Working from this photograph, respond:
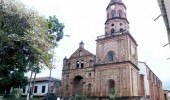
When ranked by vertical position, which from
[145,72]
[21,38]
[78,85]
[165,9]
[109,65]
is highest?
[21,38]

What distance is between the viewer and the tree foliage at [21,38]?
16.7 m

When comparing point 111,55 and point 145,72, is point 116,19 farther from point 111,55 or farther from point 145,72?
point 145,72

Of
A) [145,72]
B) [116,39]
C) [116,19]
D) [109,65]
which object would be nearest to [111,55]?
[109,65]

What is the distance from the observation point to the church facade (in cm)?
3231

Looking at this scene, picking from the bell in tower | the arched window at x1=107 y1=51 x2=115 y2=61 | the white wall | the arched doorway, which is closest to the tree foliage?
the arched window at x1=107 y1=51 x2=115 y2=61

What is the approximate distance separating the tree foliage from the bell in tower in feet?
57.2

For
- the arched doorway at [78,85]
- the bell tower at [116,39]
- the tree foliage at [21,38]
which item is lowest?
the arched doorway at [78,85]

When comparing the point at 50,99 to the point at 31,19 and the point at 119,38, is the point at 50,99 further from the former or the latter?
the point at 119,38

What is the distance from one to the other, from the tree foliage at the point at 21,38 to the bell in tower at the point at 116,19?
57.2ft

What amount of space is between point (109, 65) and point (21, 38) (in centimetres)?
1953

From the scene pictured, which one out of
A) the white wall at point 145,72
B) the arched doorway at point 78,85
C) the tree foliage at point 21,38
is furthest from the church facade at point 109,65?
the tree foliage at point 21,38

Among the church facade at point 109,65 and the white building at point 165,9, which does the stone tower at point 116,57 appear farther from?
the white building at point 165,9

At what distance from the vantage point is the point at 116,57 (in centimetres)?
3369

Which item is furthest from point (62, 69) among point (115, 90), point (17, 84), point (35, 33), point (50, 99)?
point (35, 33)
